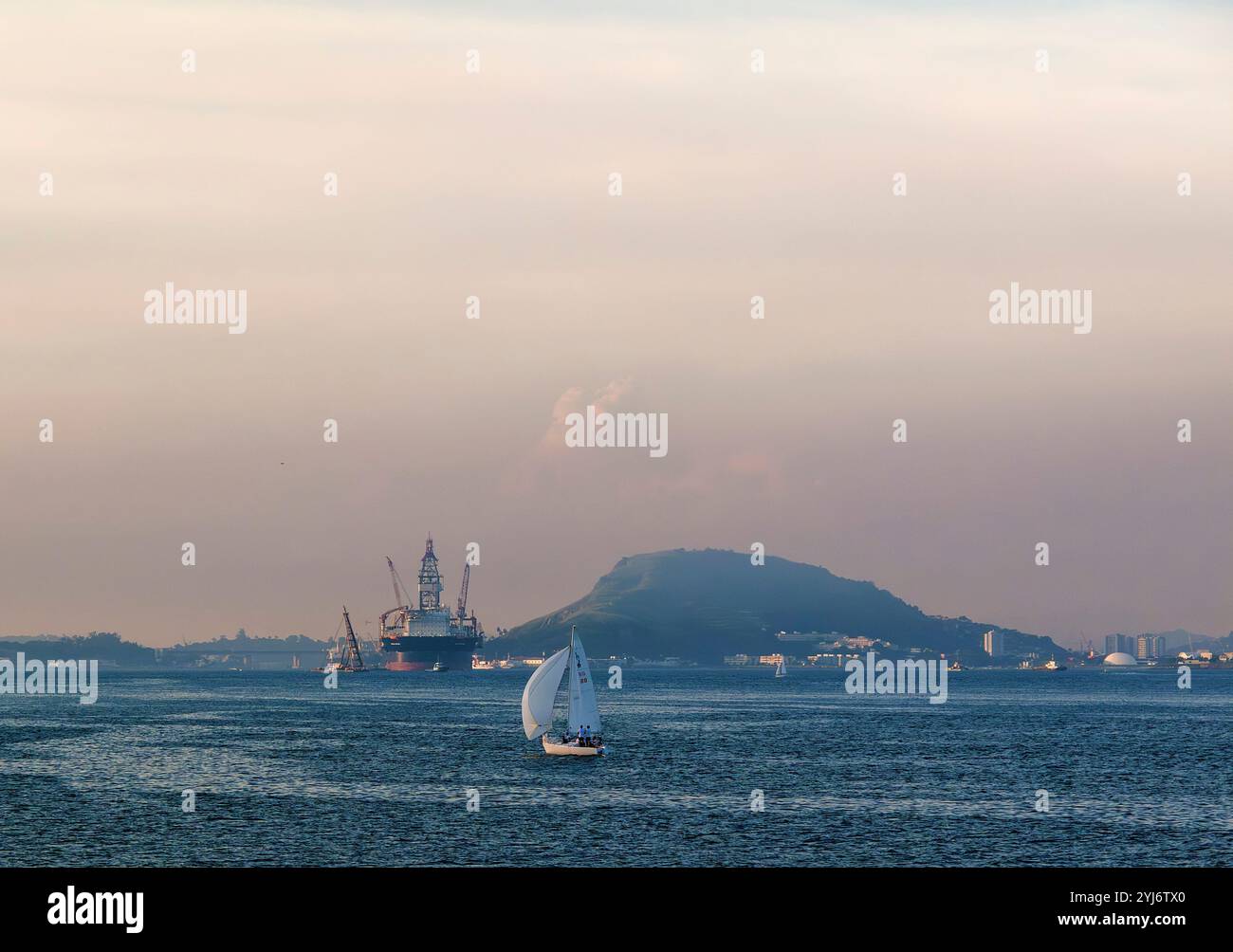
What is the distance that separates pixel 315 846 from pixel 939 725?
133 m

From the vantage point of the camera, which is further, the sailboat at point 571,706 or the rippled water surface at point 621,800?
the sailboat at point 571,706

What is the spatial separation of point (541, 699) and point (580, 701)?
4418mm

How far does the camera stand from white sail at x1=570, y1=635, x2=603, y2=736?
119 metres

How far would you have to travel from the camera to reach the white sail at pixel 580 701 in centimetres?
11869

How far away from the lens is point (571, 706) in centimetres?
12162

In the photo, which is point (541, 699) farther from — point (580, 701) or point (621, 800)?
point (621, 800)
